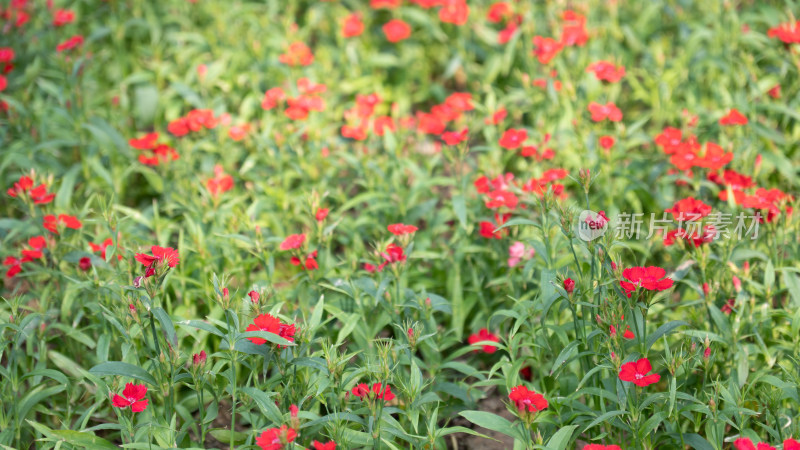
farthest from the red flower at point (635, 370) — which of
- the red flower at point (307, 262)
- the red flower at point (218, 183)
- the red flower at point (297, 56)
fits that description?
the red flower at point (297, 56)

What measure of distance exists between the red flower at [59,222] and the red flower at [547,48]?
2.79m

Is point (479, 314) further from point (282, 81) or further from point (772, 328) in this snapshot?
point (282, 81)

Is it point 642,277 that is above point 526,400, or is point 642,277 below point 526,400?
A: above

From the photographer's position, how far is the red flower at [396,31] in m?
5.29

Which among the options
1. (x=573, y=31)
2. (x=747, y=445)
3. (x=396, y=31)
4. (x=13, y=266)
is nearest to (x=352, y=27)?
(x=396, y=31)

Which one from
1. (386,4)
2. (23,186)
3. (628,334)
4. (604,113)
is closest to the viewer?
(628,334)

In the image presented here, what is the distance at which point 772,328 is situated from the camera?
3.22 m

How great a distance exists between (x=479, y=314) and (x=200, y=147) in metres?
2.00

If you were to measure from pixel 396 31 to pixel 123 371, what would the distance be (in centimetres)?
330

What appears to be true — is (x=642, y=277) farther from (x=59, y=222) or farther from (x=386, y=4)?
(x=386, y=4)

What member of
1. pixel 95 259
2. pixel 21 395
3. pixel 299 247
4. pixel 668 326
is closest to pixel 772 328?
pixel 668 326

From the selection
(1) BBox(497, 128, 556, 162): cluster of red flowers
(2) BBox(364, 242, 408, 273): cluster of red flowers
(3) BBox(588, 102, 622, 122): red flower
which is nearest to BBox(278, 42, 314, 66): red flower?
(1) BBox(497, 128, 556, 162): cluster of red flowers

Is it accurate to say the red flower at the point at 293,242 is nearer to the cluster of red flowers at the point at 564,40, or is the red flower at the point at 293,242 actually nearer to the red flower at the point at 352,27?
the cluster of red flowers at the point at 564,40

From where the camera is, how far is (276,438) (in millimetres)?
2398
